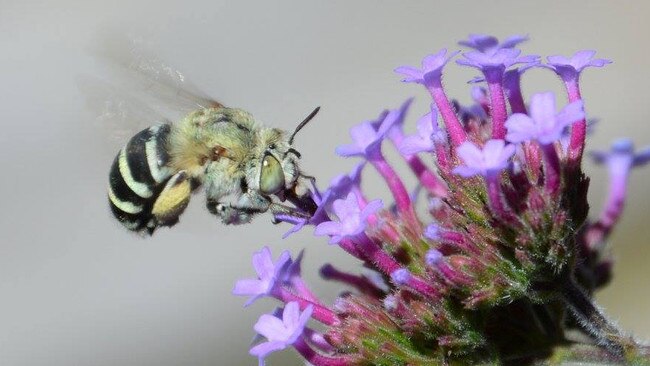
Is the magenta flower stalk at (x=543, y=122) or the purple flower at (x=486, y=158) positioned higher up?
the magenta flower stalk at (x=543, y=122)

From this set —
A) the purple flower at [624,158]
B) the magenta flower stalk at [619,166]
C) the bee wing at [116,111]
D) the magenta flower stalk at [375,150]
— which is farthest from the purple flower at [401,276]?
the bee wing at [116,111]

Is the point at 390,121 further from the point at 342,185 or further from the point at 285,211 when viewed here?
the point at 285,211

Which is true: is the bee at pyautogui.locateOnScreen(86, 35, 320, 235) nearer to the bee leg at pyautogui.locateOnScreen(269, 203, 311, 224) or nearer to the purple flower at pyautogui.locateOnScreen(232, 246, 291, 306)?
the bee leg at pyautogui.locateOnScreen(269, 203, 311, 224)

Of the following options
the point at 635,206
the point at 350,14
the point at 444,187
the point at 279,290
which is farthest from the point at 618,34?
the point at 279,290

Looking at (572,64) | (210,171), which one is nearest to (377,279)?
(210,171)

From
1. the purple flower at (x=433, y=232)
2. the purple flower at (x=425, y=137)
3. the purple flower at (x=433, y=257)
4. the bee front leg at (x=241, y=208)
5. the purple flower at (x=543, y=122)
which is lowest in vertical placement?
the bee front leg at (x=241, y=208)

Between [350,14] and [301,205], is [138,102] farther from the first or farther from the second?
[350,14]

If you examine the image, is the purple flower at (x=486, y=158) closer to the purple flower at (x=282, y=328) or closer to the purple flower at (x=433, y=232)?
the purple flower at (x=433, y=232)
